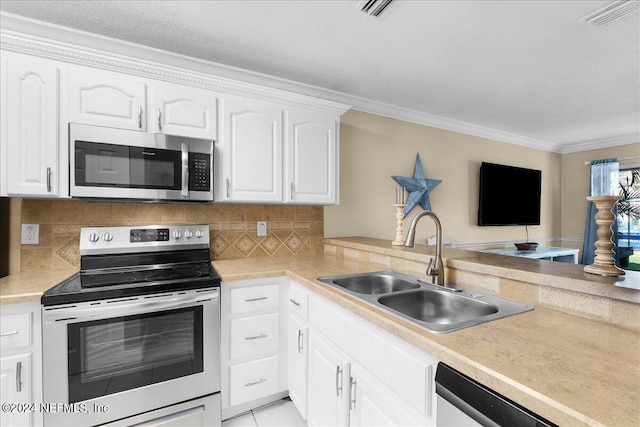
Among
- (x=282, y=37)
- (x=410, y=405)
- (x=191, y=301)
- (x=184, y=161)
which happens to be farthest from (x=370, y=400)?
(x=282, y=37)

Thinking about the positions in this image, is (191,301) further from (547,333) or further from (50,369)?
(547,333)

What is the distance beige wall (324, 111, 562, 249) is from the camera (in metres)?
2.92

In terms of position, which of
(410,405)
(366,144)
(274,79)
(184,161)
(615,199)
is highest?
(274,79)

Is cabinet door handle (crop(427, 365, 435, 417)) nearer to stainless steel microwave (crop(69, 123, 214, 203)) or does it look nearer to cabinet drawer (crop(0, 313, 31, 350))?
stainless steel microwave (crop(69, 123, 214, 203))

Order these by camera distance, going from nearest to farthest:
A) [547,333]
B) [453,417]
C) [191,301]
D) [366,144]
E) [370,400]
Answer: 1. [453,417]
2. [547,333]
3. [370,400]
4. [191,301]
5. [366,144]

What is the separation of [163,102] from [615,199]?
2258 mm

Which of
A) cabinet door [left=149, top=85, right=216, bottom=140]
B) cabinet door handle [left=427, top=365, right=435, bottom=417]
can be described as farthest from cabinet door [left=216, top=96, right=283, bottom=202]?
cabinet door handle [left=427, top=365, right=435, bottom=417]

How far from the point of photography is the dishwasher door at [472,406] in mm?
639

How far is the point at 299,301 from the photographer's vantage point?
1.79 metres

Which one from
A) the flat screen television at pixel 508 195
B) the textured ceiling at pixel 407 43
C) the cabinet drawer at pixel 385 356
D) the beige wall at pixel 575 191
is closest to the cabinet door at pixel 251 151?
the textured ceiling at pixel 407 43

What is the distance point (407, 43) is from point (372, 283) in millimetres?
1523

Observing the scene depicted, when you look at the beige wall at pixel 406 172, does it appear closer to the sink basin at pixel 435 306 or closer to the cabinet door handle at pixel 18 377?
the sink basin at pixel 435 306

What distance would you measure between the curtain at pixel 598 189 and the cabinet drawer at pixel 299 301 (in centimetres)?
457

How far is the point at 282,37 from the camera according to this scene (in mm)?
1855
